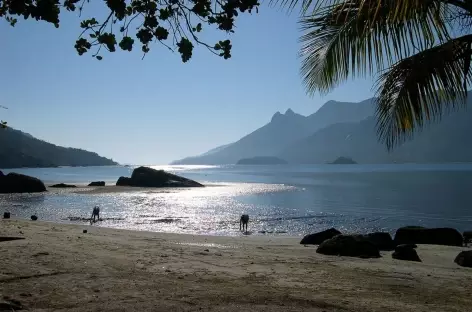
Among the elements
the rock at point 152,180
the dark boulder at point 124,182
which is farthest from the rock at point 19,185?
the rock at point 152,180

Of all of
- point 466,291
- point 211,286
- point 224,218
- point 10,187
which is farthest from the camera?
point 10,187

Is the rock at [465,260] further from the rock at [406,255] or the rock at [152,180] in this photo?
the rock at [152,180]

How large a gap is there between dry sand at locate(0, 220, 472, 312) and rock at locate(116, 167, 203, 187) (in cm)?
5535

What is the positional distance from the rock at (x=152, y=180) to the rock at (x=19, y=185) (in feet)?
49.7

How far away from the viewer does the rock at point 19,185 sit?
48956 mm

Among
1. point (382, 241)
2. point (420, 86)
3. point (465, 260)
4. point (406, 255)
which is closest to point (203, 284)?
point (420, 86)

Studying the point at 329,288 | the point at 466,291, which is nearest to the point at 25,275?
the point at 329,288

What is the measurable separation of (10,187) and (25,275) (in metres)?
49.2

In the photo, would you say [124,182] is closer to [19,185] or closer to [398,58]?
[19,185]

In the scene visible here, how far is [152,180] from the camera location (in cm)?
6419

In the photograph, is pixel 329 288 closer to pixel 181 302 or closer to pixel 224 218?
pixel 181 302

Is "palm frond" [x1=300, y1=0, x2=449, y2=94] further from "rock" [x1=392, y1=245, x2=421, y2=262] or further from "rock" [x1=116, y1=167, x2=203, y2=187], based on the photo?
"rock" [x1=116, y1=167, x2=203, y2=187]

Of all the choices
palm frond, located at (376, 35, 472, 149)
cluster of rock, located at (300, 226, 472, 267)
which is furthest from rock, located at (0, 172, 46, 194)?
palm frond, located at (376, 35, 472, 149)

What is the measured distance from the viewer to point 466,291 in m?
6.51
